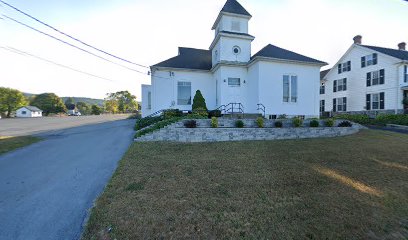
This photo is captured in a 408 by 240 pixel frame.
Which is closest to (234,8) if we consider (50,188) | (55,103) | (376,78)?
(50,188)

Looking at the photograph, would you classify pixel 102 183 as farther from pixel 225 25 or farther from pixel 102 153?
pixel 225 25

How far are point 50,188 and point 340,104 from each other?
107ft

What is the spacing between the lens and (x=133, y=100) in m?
66.1

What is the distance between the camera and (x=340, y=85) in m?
26.6

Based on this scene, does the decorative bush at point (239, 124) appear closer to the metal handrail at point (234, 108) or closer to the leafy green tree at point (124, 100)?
the metal handrail at point (234, 108)

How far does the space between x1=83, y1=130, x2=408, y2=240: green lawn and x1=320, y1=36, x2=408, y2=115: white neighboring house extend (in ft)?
64.0

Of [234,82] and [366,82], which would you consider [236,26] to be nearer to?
[234,82]

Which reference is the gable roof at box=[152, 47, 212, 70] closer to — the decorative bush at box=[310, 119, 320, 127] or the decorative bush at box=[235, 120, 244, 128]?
the decorative bush at box=[235, 120, 244, 128]

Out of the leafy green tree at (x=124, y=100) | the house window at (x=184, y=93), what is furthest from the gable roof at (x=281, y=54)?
the leafy green tree at (x=124, y=100)

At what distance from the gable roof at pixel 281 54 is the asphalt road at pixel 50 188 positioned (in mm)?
12613

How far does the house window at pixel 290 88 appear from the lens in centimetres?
1477

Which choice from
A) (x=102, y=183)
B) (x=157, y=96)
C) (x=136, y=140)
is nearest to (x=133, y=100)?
(x=157, y=96)

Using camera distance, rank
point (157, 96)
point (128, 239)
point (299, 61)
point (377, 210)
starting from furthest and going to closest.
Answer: point (157, 96), point (299, 61), point (377, 210), point (128, 239)

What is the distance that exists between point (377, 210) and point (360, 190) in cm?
89
